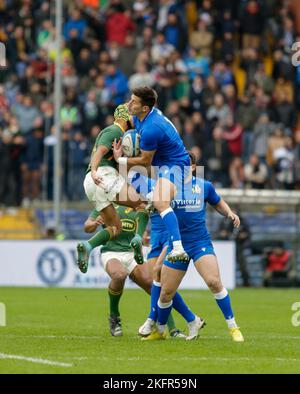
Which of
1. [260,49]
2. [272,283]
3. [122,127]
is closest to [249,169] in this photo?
[272,283]

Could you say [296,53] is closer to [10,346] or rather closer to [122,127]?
[122,127]

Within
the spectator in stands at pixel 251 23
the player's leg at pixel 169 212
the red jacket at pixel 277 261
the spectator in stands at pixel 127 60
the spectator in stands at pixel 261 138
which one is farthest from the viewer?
the spectator in stands at pixel 251 23

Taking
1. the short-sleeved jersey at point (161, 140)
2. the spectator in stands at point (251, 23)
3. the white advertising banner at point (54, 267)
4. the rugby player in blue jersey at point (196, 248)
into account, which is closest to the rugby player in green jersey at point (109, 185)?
the short-sleeved jersey at point (161, 140)

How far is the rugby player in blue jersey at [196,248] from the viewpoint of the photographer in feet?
46.0

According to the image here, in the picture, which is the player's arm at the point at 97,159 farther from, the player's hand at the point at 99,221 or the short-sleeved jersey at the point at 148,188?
the player's hand at the point at 99,221

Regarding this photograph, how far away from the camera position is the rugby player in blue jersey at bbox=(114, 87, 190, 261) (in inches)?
564

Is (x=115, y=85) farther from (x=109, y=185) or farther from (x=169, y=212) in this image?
(x=169, y=212)

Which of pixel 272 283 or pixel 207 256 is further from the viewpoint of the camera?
pixel 272 283

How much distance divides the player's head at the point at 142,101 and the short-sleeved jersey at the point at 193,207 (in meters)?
1.04

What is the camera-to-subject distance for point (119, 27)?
32844mm

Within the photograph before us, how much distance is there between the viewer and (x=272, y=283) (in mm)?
29234

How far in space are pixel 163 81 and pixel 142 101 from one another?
16.2 m
